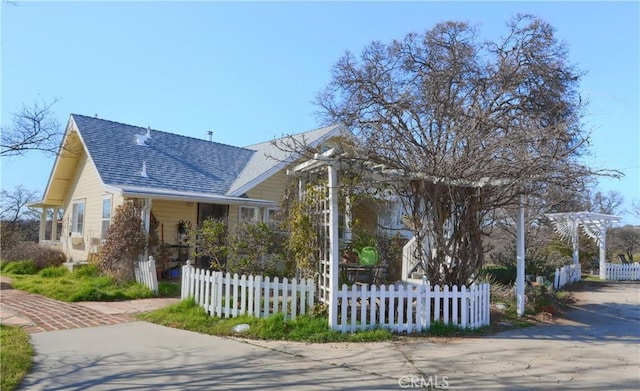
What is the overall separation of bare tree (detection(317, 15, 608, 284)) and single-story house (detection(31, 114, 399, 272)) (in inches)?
89.7

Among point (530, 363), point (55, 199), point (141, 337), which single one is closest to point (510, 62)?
point (530, 363)

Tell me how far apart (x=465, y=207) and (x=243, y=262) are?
13.8 feet

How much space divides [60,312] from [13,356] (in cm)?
358

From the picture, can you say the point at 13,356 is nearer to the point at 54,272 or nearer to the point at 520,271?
the point at 520,271

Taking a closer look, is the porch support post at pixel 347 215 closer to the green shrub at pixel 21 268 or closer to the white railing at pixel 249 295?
the white railing at pixel 249 295

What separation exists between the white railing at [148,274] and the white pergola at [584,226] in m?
15.9

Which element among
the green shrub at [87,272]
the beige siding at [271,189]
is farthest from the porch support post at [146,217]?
the beige siding at [271,189]

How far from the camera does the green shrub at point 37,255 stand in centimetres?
1633

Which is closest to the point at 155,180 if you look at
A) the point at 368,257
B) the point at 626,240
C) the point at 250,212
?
the point at 250,212

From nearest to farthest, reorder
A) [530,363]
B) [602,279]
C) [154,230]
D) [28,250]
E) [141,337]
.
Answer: [530,363] < [141,337] < [154,230] < [28,250] < [602,279]

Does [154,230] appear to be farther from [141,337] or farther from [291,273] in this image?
[141,337]

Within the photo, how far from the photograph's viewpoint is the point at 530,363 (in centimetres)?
570

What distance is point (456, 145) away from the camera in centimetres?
845

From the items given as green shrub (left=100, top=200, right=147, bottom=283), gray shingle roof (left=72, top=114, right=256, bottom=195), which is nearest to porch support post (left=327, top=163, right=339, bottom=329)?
green shrub (left=100, top=200, right=147, bottom=283)
